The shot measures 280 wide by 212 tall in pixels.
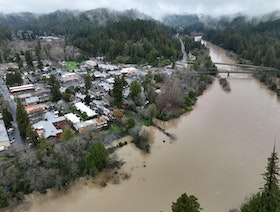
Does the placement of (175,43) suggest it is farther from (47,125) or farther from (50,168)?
(50,168)

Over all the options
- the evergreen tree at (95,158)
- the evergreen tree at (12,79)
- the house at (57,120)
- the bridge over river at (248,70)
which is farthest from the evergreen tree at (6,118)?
the bridge over river at (248,70)

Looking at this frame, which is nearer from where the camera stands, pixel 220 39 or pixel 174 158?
pixel 174 158

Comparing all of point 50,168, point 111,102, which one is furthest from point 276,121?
point 50,168

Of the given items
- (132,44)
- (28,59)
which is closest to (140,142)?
(28,59)

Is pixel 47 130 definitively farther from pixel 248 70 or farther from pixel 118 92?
pixel 248 70

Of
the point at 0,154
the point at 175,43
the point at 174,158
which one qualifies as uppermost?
the point at 175,43

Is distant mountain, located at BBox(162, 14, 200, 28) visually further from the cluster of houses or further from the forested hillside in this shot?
the cluster of houses
